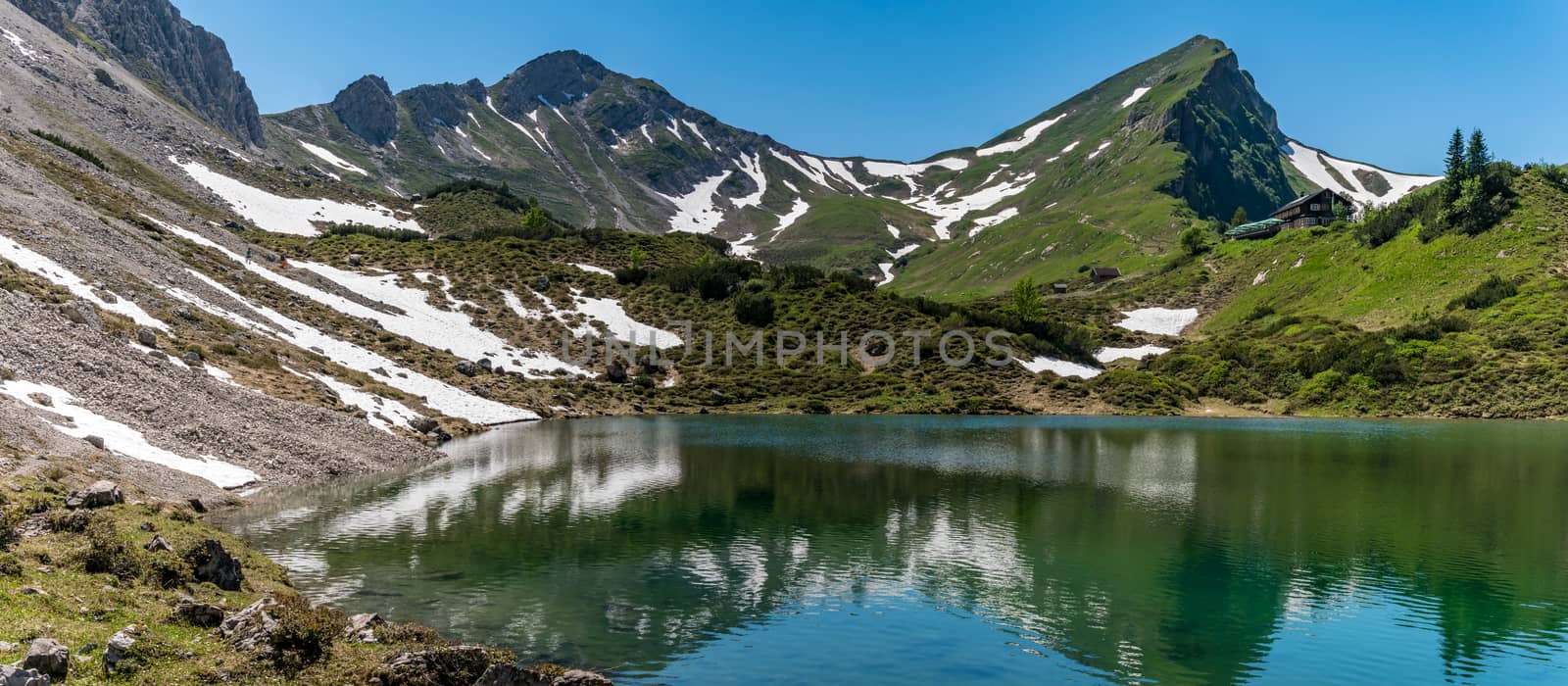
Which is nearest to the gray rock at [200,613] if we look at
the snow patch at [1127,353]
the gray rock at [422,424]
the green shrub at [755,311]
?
the gray rock at [422,424]

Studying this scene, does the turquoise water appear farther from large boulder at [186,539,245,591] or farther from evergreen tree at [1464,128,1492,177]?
evergreen tree at [1464,128,1492,177]

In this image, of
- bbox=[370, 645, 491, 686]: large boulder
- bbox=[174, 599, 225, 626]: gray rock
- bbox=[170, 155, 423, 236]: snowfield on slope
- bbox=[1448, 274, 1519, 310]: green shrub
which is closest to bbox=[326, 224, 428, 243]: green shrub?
bbox=[170, 155, 423, 236]: snowfield on slope

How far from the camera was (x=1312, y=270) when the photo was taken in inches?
5433

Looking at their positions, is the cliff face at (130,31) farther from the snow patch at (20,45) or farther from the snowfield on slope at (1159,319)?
the snowfield on slope at (1159,319)

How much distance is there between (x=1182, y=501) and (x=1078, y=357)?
81.7 m

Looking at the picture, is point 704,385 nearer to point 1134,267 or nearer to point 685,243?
point 685,243

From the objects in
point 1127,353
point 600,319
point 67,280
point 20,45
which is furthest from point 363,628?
point 20,45

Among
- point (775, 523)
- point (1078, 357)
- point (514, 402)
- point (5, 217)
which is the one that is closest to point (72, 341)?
point (5, 217)

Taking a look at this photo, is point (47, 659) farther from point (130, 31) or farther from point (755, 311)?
point (130, 31)

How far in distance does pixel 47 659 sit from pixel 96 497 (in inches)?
479

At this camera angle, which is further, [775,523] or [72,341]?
[72,341]

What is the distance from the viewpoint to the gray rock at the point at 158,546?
1759cm

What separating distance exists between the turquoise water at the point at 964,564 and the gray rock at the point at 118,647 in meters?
7.08

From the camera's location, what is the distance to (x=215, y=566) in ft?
60.7
